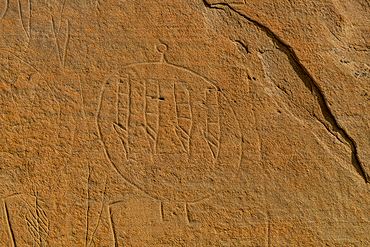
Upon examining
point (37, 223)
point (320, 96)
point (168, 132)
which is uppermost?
point (320, 96)

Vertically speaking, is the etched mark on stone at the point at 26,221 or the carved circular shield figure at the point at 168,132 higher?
the carved circular shield figure at the point at 168,132

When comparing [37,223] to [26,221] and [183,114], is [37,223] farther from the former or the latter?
[183,114]

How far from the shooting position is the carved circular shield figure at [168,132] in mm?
1900

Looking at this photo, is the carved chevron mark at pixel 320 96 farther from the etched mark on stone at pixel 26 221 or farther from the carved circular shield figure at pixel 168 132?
the etched mark on stone at pixel 26 221

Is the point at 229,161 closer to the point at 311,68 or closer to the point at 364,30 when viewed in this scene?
the point at 311,68

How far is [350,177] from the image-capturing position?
6.44 ft

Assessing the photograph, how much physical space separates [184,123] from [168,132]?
91 millimetres

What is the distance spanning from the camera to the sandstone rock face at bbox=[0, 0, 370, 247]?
6.20 feet

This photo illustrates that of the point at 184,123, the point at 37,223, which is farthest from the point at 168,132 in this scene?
the point at 37,223

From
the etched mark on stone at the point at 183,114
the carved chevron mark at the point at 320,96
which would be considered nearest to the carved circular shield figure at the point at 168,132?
the etched mark on stone at the point at 183,114

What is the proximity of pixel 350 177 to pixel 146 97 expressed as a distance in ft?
3.62

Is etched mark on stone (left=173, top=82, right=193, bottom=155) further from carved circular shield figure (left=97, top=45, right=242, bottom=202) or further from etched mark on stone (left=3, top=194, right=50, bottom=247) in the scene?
etched mark on stone (left=3, top=194, right=50, bottom=247)

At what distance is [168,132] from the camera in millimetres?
1913

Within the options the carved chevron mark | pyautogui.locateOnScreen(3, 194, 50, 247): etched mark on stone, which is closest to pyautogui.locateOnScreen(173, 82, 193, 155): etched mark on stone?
the carved chevron mark
